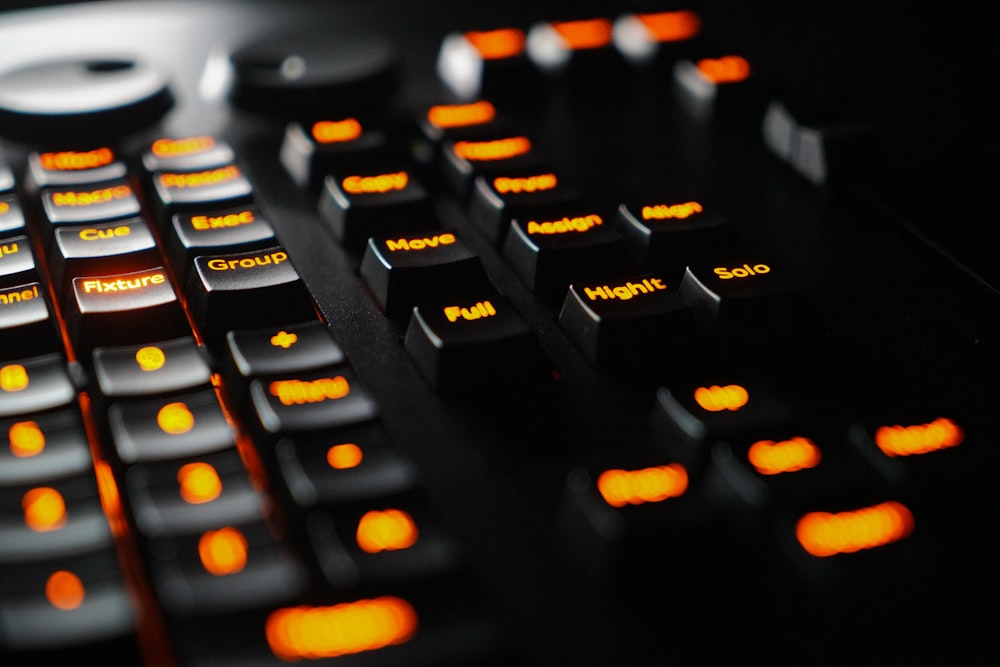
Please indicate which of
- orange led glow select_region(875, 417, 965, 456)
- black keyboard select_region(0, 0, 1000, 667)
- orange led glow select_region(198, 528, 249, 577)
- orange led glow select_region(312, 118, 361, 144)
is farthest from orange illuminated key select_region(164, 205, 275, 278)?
orange led glow select_region(875, 417, 965, 456)

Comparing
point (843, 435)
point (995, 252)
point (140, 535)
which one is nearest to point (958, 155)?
point (995, 252)

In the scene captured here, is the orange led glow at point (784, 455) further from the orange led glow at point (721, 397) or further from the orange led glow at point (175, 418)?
the orange led glow at point (175, 418)

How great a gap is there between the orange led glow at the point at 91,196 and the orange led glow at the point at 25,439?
0.22 meters

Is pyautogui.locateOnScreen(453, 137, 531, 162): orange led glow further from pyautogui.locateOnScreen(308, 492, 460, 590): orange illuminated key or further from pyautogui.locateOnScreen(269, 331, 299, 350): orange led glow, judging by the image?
pyautogui.locateOnScreen(308, 492, 460, 590): orange illuminated key

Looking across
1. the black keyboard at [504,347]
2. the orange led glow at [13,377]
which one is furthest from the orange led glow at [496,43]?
the orange led glow at [13,377]

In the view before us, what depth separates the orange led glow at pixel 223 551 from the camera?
1.15ft

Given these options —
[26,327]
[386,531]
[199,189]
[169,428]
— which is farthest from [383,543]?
[199,189]

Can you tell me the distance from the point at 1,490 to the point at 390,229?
27 cm

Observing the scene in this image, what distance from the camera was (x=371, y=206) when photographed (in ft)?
1.95

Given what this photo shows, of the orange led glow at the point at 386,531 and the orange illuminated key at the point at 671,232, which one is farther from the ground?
the orange led glow at the point at 386,531

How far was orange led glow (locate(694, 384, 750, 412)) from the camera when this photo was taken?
0.42 m

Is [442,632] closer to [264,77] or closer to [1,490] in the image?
[1,490]

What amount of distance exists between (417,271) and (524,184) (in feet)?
0.38

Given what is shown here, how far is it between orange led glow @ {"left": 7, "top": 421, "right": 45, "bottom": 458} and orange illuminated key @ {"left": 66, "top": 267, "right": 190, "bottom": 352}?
82 millimetres
